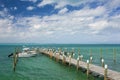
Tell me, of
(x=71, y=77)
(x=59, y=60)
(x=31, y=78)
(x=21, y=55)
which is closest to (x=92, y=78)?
(x=71, y=77)

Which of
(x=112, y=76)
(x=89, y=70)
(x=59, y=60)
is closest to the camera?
(x=112, y=76)

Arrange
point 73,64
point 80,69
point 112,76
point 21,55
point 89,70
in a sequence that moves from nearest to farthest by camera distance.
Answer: point 112,76, point 89,70, point 80,69, point 73,64, point 21,55

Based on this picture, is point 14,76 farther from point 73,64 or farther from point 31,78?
point 73,64

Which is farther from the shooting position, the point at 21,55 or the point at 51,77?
the point at 21,55

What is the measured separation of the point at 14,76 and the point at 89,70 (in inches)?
393

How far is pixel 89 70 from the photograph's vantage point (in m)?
26.9

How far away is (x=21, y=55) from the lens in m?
52.8

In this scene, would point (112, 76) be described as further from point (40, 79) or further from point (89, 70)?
point (40, 79)

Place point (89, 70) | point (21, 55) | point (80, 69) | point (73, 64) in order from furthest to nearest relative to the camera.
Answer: point (21, 55)
point (73, 64)
point (80, 69)
point (89, 70)

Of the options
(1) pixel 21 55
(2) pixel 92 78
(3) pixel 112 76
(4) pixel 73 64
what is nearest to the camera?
(3) pixel 112 76

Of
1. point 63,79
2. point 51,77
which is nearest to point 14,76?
point 51,77

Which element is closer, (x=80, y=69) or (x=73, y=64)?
(x=80, y=69)

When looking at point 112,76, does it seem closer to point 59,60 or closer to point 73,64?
point 73,64

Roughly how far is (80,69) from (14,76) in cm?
962
